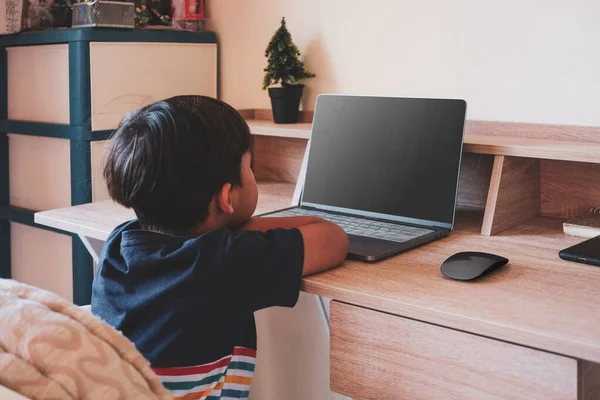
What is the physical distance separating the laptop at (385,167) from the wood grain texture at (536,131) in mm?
215

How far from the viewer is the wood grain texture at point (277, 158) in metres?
2.02

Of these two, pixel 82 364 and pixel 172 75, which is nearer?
pixel 82 364

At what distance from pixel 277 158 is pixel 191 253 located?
1010mm

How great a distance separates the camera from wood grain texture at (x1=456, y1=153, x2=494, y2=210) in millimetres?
1685

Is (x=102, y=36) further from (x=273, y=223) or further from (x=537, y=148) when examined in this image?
(x=537, y=148)

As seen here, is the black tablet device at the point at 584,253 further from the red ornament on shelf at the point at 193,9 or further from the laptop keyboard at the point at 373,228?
the red ornament on shelf at the point at 193,9

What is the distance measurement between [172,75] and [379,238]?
3.24 feet

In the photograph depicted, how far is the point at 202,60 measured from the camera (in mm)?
2188

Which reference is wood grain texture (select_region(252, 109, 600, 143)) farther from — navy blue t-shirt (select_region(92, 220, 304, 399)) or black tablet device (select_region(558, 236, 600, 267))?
navy blue t-shirt (select_region(92, 220, 304, 399))

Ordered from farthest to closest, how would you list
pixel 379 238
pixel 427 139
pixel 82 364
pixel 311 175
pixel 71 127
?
1. pixel 71 127
2. pixel 311 175
3. pixel 427 139
4. pixel 379 238
5. pixel 82 364

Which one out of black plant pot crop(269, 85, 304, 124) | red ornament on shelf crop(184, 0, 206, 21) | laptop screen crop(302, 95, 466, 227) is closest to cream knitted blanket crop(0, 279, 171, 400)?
laptop screen crop(302, 95, 466, 227)

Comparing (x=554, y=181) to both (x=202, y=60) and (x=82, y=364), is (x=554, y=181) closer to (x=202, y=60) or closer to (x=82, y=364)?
(x=202, y=60)

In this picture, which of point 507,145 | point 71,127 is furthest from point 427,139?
point 71,127

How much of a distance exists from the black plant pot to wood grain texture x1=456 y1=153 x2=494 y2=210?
18.9 inches
